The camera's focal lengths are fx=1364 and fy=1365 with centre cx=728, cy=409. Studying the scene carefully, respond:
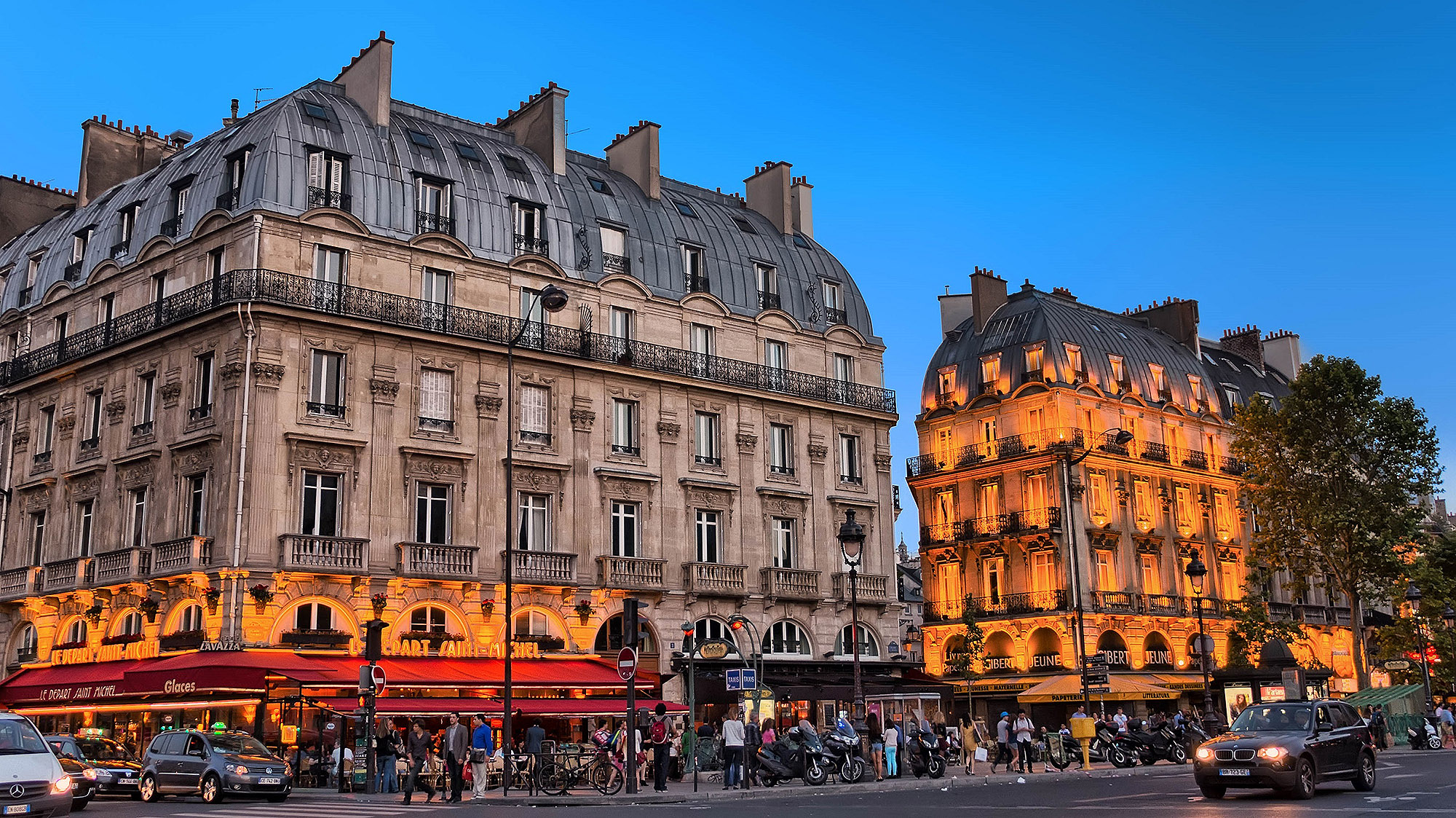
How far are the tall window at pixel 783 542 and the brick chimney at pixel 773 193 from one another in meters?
10.3

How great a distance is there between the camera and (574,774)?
26.5 meters

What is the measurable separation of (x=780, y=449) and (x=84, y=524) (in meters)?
19.4

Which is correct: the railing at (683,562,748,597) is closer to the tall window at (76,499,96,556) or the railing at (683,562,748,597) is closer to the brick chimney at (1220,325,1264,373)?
the tall window at (76,499,96,556)

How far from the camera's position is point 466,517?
112 feet

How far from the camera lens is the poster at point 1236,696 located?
3550cm

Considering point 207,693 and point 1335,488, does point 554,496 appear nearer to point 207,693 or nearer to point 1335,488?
point 207,693

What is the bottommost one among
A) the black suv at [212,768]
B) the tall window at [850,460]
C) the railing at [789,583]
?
the black suv at [212,768]

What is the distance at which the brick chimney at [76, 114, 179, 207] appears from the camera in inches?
1660

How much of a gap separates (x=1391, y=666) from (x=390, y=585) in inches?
1167

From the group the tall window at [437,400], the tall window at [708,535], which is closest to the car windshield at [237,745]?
the tall window at [437,400]

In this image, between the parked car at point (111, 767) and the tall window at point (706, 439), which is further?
the tall window at point (706, 439)

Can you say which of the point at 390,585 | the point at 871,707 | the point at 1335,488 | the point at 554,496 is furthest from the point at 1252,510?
the point at 390,585

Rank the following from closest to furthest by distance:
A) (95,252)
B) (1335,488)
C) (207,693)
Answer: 1. (207,693)
2. (95,252)
3. (1335,488)

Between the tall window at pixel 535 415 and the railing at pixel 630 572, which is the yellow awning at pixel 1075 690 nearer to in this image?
the railing at pixel 630 572
